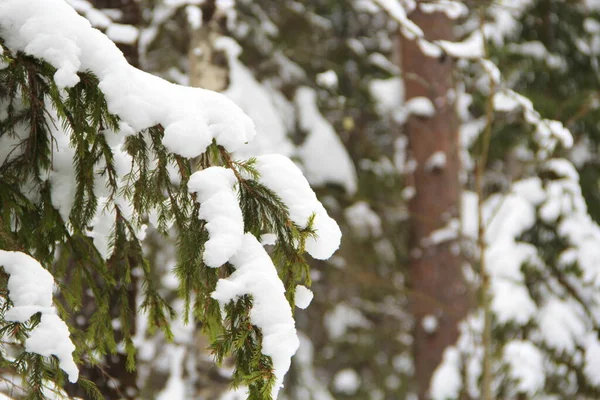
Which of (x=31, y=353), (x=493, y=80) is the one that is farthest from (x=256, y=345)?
(x=493, y=80)

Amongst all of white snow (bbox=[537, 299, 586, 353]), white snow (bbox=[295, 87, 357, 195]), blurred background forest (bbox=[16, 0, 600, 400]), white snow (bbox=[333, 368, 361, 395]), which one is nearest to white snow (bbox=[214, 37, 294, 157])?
blurred background forest (bbox=[16, 0, 600, 400])

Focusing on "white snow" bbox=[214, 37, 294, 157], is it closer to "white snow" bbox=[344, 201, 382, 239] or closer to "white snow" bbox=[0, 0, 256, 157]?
"white snow" bbox=[344, 201, 382, 239]

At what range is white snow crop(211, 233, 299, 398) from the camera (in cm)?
149

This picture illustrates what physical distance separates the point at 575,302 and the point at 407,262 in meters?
1.62

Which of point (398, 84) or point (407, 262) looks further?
point (398, 84)

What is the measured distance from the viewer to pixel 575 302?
574cm

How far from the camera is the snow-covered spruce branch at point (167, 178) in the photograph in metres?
1.51

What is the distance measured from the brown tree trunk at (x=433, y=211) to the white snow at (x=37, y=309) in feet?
14.2

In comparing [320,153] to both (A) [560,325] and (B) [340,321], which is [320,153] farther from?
(B) [340,321]

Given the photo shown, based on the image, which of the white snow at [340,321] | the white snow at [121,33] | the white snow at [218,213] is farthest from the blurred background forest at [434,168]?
the white snow at [218,213]

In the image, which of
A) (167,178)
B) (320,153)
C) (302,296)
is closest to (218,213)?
(167,178)

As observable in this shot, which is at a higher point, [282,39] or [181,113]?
[181,113]

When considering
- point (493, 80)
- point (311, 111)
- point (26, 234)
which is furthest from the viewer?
point (311, 111)

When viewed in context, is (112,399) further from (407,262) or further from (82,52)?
(407,262)
